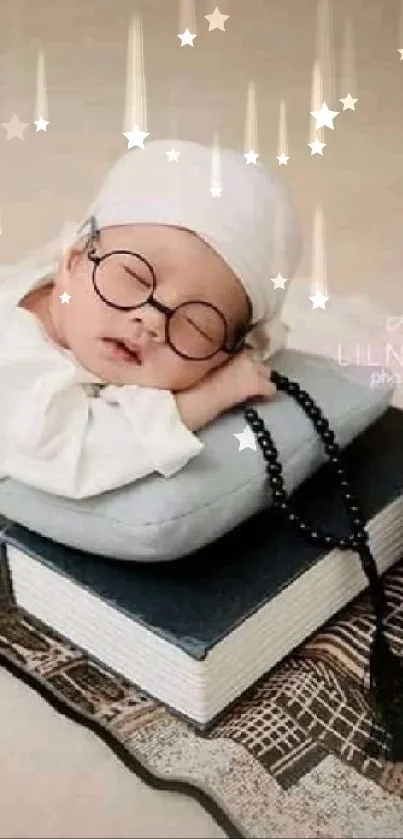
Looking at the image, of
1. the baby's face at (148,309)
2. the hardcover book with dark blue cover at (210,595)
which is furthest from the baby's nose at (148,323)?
the hardcover book with dark blue cover at (210,595)

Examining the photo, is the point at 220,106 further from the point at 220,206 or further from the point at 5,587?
the point at 5,587

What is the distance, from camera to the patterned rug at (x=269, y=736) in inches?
18.4

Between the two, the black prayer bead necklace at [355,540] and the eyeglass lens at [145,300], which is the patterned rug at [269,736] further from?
the eyeglass lens at [145,300]

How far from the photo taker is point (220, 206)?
548mm

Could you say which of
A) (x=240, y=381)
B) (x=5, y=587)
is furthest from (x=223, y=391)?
(x=5, y=587)

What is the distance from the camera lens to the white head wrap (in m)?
0.55

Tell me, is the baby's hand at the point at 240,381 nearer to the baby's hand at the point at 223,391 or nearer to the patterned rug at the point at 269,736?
the baby's hand at the point at 223,391

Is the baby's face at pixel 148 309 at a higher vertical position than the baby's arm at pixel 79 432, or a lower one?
higher

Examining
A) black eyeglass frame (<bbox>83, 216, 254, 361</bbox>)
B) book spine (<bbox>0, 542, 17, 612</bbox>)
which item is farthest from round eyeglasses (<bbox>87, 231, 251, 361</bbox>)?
book spine (<bbox>0, 542, 17, 612</bbox>)

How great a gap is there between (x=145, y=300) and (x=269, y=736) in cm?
21

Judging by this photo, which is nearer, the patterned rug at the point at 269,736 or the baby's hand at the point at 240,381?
the patterned rug at the point at 269,736

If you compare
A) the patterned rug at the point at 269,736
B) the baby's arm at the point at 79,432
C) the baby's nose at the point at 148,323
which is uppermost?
the baby's nose at the point at 148,323

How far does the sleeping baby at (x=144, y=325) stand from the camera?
54 centimetres

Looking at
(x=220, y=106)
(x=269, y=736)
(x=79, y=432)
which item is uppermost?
(x=220, y=106)
